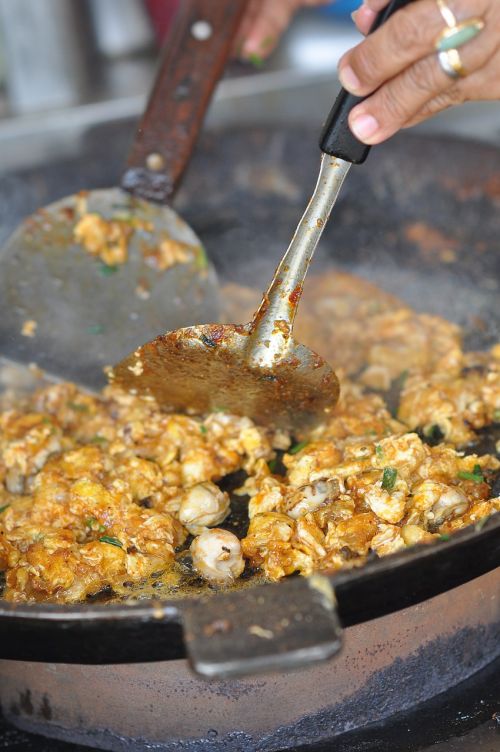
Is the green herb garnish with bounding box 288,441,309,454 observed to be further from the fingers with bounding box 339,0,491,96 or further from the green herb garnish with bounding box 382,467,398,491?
the fingers with bounding box 339,0,491,96

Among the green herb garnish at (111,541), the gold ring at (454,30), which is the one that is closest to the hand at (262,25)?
the gold ring at (454,30)

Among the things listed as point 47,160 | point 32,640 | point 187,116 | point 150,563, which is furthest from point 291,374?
point 47,160

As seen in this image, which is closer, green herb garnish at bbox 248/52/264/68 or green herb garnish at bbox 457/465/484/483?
green herb garnish at bbox 457/465/484/483

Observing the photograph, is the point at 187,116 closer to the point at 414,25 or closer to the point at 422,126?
the point at 414,25

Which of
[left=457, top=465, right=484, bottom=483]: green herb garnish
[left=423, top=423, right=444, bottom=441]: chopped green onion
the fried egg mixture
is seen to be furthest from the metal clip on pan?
[left=423, top=423, right=444, bottom=441]: chopped green onion

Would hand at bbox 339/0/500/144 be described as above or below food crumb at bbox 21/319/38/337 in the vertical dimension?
above

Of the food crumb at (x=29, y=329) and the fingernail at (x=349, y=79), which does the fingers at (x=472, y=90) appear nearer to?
the fingernail at (x=349, y=79)
